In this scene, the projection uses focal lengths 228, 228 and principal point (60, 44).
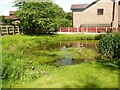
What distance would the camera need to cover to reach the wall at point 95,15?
150ft

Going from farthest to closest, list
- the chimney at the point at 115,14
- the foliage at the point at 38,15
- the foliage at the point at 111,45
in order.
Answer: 1. the chimney at the point at 115,14
2. the foliage at the point at 38,15
3. the foliage at the point at 111,45

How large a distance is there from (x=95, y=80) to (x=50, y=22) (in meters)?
24.8

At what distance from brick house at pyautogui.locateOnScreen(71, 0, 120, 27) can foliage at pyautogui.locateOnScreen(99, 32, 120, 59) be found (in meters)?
28.4

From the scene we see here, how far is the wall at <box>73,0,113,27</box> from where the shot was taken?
45.8 meters

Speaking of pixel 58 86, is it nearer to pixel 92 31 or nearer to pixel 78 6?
pixel 92 31

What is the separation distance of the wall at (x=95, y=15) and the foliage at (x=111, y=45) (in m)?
29.2

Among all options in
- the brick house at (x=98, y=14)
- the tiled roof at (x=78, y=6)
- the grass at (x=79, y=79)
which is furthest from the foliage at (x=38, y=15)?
the grass at (x=79, y=79)

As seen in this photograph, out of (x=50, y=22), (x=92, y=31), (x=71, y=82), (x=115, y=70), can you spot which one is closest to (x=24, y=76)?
(x=71, y=82)

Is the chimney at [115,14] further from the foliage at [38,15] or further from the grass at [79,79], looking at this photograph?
the grass at [79,79]

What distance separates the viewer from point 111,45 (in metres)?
16.9

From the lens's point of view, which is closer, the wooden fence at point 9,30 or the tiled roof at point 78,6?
the wooden fence at point 9,30

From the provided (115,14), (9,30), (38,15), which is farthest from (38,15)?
(115,14)

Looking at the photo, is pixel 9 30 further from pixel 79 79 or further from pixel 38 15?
pixel 79 79

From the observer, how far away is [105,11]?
46.0 meters
